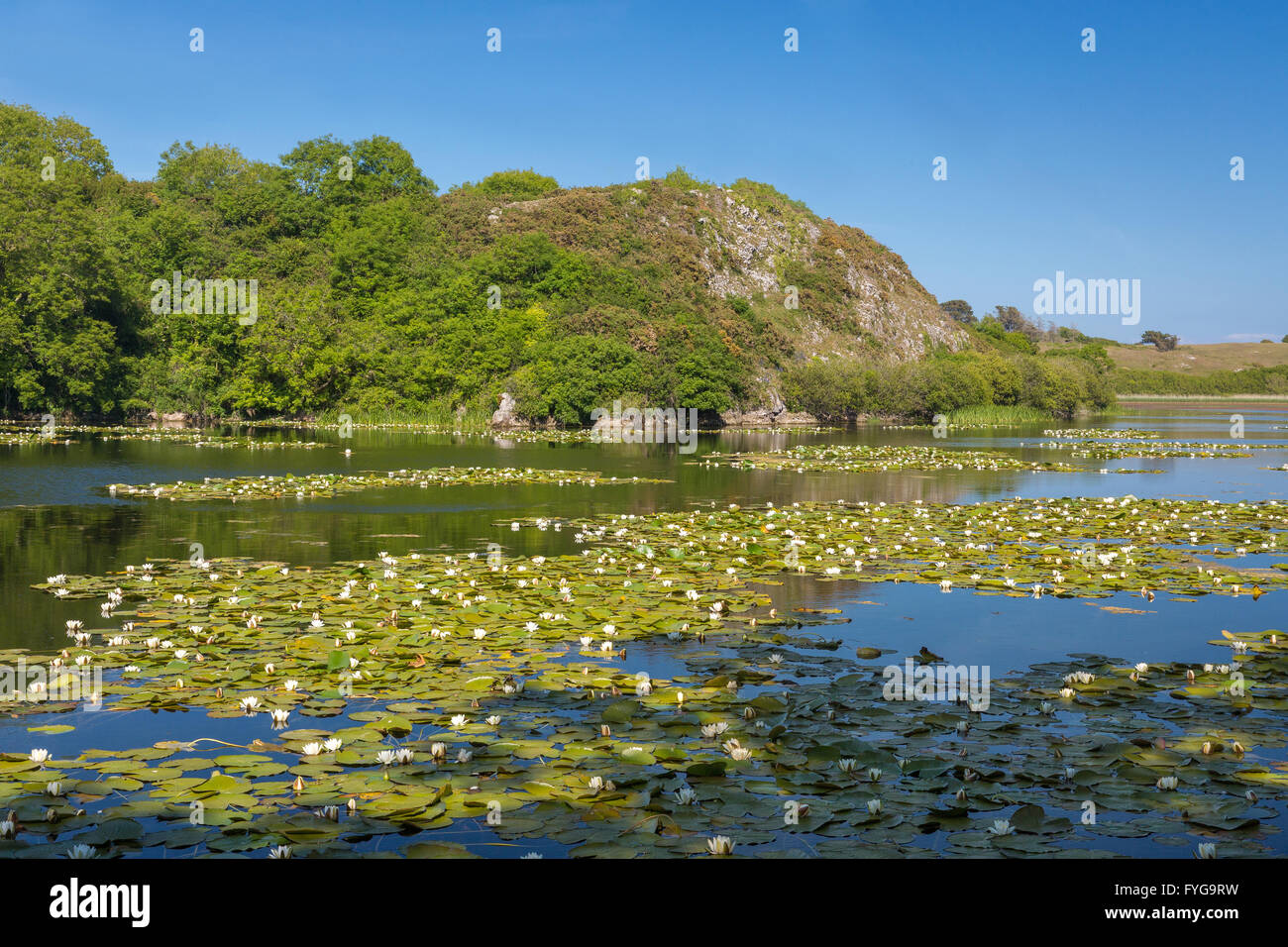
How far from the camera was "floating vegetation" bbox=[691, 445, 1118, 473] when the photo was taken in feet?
116

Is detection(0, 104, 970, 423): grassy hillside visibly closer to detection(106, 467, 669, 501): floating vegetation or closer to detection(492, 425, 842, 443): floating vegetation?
detection(492, 425, 842, 443): floating vegetation

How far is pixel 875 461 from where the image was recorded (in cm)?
3828

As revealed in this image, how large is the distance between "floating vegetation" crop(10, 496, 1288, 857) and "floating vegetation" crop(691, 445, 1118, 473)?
69.9 ft

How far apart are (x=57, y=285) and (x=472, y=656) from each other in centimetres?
5773

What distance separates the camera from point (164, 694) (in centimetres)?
842

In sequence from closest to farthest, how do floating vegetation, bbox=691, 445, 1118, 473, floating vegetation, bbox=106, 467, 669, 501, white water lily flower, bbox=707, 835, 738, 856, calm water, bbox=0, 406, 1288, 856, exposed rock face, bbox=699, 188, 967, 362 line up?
white water lily flower, bbox=707, 835, 738, 856, calm water, bbox=0, 406, 1288, 856, floating vegetation, bbox=106, 467, 669, 501, floating vegetation, bbox=691, 445, 1118, 473, exposed rock face, bbox=699, 188, 967, 362

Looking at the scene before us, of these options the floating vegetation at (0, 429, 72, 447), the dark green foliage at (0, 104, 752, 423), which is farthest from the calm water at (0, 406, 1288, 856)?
the dark green foliage at (0, 104, 752, 423)
